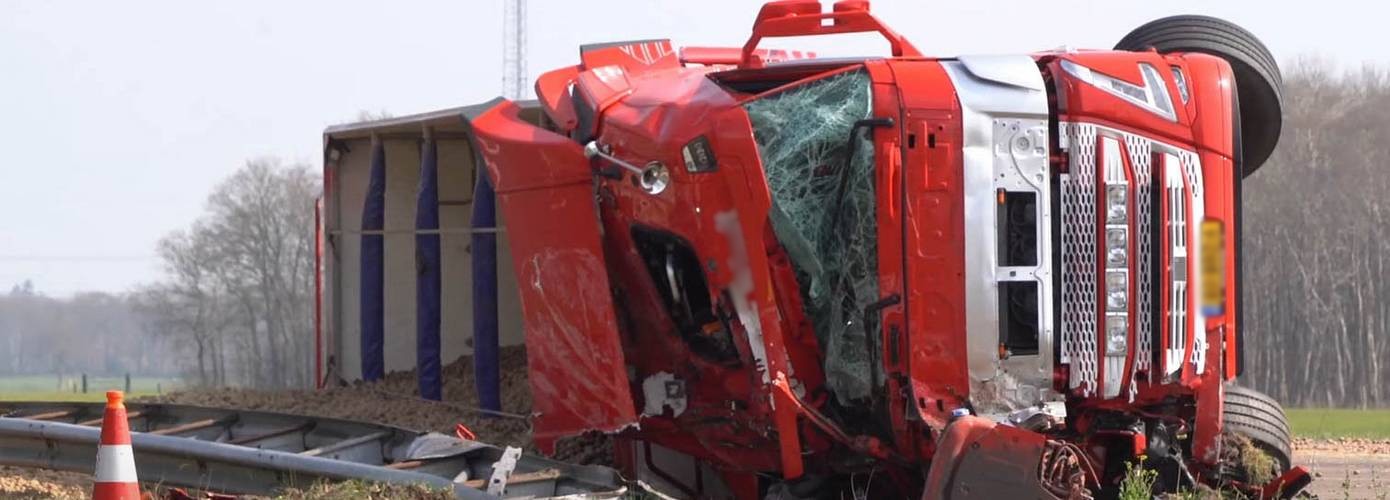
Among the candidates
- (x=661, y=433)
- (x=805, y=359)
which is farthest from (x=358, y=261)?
(x=805, y=359)

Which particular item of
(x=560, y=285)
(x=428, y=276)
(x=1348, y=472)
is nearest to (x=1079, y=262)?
(x=560, y=285)

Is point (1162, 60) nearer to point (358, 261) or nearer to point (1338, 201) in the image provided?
point (358, 261)

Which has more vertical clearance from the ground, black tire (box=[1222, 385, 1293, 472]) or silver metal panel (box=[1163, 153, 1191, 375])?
silver metal panel (box=[1163, 153, 1191, 375])

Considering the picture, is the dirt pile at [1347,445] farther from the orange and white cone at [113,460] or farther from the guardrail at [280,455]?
the orange and white cone at [113,460]

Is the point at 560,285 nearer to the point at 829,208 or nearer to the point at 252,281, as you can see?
the point at 829,208

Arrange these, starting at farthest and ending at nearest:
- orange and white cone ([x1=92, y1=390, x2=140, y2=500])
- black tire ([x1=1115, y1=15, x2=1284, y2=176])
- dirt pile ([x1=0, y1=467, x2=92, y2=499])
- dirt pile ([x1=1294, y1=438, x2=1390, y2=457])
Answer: dirt pile ([x1=1294, y1=438, x2=1390, y2=457]), dirt pile ([x1=0, y1=467, x2=92, y2=499]), black tire ([x1=1115, y1=15, x2=1284, y2=176]), orange and white cone ([x1=92, y1=390, x2=140, y2=500])

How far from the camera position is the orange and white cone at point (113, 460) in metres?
6.62

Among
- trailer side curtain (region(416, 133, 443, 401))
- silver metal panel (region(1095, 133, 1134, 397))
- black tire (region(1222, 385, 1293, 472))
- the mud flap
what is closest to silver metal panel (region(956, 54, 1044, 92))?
silver metal panel (region(1095, 133, 1134, 397))

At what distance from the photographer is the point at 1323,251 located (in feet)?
162

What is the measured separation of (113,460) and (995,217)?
3.65 metres

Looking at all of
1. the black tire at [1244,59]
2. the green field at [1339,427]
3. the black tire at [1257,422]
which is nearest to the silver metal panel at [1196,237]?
the black tire at [1257,422]

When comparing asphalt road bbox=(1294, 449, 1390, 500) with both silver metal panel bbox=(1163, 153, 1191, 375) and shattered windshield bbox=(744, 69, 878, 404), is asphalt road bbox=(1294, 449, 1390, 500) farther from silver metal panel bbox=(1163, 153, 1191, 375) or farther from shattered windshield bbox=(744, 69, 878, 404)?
shattered windshield bbox=(744, 69, 878, 404)

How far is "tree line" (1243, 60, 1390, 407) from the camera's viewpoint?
4669 centimetres

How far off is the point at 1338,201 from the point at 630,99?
1799 inches
